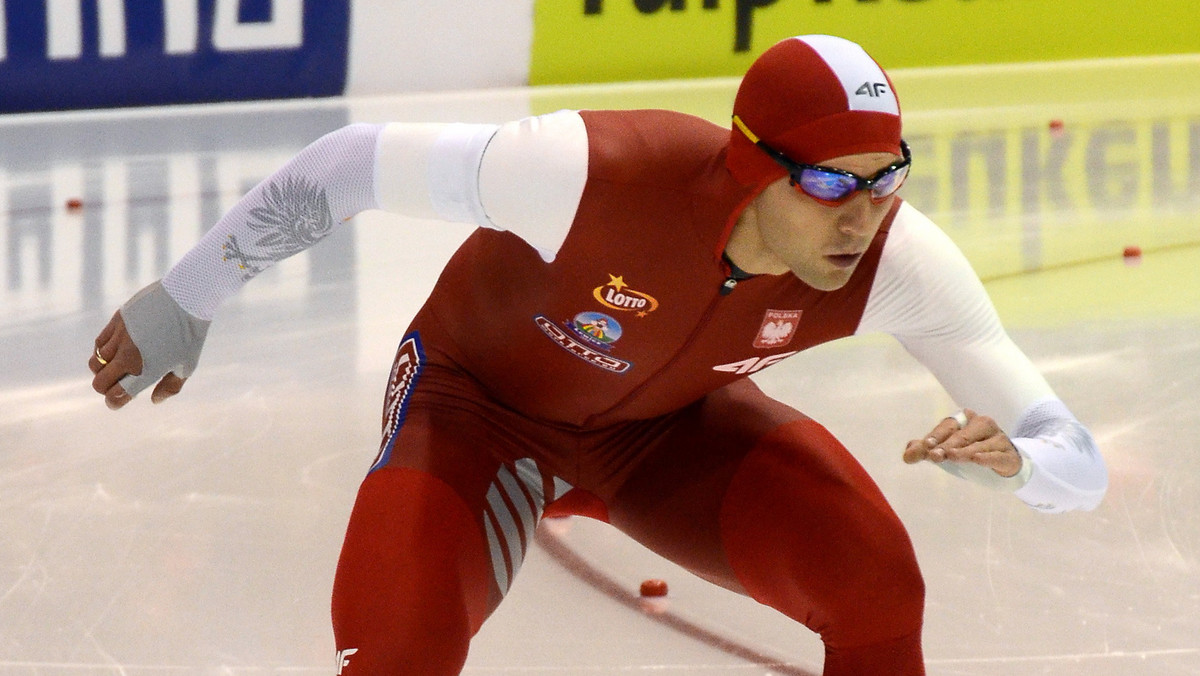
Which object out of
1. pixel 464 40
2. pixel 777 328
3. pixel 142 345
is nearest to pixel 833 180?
pixel 777 328

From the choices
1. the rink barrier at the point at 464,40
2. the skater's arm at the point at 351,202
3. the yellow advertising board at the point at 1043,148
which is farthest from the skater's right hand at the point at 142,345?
the rink barrier at the point at 464,40

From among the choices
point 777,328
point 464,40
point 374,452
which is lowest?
point 374,452

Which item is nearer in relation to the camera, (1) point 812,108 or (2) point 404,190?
(1) point 812,108

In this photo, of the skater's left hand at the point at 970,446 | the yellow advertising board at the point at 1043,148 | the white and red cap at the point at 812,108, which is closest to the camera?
the skater's left hand at the point at 970,446

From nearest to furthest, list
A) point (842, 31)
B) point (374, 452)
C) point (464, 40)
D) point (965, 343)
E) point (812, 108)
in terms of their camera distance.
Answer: point (812, 108) < point (965, 343) < point (374, 452) < point (464, 40) < point (842, 31)

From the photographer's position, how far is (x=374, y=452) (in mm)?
3346

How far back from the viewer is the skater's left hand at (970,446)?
1.82 m

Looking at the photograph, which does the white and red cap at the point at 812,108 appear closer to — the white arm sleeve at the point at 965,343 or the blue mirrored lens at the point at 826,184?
the blue mirrored lens at the point at 826,184

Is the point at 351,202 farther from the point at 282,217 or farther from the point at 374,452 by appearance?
the point at 374,452

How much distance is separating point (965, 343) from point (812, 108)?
1.57 ft

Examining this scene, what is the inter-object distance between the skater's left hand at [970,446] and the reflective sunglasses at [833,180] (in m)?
0.33

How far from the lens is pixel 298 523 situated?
9.78 ft

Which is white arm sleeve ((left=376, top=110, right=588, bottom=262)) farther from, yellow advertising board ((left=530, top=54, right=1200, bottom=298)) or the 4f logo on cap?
yellow advertising board ((left=530, top=54, right=1200, bottom=298))

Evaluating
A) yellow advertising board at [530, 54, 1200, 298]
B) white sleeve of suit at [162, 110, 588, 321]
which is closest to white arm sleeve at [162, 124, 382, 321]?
white sleeve of suit at [162, 110, 588, 321]
